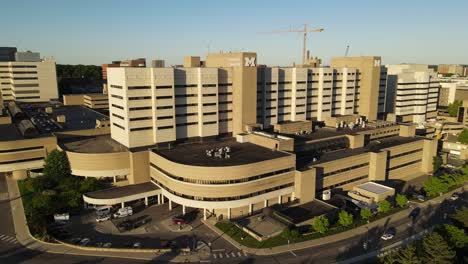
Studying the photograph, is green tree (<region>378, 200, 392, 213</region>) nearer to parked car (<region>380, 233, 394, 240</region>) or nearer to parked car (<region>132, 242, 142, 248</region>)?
parked car (<region>380, 233, 394, 240</region>)

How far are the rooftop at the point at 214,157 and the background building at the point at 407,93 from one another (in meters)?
118

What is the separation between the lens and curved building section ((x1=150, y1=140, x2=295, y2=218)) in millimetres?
81938

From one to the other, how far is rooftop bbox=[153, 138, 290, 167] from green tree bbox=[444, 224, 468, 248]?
131ft

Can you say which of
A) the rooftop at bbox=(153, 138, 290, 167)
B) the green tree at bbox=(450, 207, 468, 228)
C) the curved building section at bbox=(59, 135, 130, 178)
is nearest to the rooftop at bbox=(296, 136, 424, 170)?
the rooftop at bbox=(153, 138, 290, 167)

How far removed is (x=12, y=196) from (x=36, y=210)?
21.3 m

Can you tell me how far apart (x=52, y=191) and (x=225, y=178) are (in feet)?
154

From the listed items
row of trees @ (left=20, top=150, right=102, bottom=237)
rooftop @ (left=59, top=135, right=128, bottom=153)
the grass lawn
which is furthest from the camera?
rooftop @ (left=59, top=135, right=128, bottom=153)

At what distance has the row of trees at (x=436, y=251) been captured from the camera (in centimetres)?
6097

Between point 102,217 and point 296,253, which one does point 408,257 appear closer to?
point 296,253

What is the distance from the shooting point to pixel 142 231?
7888 cm

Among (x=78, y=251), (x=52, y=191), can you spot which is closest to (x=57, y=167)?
(x=52, y=191)

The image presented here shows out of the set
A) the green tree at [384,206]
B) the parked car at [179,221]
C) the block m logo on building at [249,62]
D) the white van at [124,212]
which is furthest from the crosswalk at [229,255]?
the block m logo on building at [249,62]

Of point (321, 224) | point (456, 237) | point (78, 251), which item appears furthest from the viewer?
point (321, 224)

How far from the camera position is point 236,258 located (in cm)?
6762
